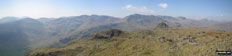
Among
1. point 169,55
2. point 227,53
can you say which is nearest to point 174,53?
point 169,55

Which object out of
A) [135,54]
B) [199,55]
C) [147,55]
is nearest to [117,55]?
[135,54]

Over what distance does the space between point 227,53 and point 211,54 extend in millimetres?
11255

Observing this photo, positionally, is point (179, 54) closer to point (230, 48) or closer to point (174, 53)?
point (174, 53)

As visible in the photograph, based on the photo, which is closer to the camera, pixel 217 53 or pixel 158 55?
pixel 217 53

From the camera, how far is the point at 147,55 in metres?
167

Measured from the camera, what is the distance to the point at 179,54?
136250 mm

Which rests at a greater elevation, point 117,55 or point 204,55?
point 204,55

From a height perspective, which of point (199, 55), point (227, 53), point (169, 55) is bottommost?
point (169, 55)

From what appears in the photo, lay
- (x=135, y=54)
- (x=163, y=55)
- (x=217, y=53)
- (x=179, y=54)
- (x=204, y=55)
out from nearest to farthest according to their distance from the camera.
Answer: (x=217, y=53) → (x=204, y=55) → (x=179, y=54) → (x=163, y=55) → (x=135, y=54)

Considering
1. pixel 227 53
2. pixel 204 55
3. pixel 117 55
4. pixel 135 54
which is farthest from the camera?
pixel 117 55

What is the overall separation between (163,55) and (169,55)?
7574 millimetres

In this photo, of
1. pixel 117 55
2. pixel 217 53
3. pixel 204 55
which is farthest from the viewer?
pixel 117 55

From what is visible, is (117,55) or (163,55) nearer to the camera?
(163,55)

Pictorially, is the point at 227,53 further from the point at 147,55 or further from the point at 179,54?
the point at 147,55
